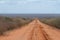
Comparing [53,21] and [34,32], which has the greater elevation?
[53,21]

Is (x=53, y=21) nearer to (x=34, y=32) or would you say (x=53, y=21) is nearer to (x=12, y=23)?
(x=34, y=32)

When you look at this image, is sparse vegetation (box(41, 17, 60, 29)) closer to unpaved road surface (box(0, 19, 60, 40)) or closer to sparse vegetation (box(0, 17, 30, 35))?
unpaved road surface (box(0, 19, 60, 40))

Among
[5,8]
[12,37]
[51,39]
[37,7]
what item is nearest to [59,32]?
[51,39]

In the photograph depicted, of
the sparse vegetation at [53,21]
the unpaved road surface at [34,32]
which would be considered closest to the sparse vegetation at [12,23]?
the unpaved road surface at [34,32]

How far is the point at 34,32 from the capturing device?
1.77m

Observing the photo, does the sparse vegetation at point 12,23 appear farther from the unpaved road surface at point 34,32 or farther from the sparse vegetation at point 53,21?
the sparse vegetation at point 53,21

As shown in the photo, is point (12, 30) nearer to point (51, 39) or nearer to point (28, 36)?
point (28, 36)

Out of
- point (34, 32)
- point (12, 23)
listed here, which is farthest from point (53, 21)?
point (12, 23)

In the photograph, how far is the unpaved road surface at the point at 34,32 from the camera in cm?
175

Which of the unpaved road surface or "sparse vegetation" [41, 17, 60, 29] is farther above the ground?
"sparse vegetation" [41, 17, 60, 29]

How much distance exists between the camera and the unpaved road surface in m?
1.75

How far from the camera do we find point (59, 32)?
177 cm

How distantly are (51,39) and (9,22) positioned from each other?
1.88ft

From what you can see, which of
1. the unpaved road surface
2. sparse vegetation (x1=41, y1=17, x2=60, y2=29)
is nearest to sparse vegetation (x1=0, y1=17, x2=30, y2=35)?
the unpaved road surface
